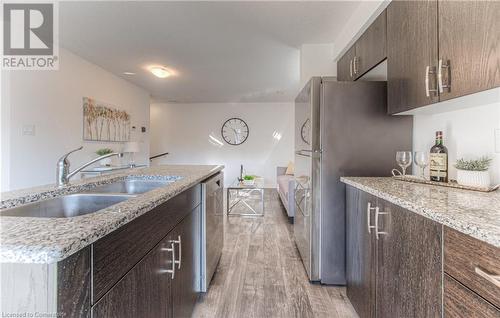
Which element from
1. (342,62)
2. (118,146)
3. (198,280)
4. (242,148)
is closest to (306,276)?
(198,280)

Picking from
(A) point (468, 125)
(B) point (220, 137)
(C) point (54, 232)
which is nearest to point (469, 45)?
(A) point (468, 125)

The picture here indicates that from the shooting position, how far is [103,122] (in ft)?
14.2

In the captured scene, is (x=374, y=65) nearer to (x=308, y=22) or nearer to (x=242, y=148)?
(x=308, y=22)

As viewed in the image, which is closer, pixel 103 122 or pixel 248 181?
pixel 103 122

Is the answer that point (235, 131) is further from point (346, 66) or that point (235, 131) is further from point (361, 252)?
point (361, 252)

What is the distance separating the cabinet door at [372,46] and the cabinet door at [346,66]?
0.13 m

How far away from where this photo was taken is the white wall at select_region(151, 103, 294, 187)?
734cm

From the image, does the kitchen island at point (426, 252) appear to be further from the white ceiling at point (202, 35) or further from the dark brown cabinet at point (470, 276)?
the white ceiling at point (202, 35)

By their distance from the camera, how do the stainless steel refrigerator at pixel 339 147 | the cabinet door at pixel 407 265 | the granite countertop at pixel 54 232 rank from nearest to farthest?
1. the granite countertop at pixel 54 232
2. the cabinet door at pixel 407 265
3. the stainless steel refrigerator at pixel 339 147

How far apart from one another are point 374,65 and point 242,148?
5.53m

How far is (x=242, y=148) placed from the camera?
7406 mm

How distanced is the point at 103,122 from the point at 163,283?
13.0ft

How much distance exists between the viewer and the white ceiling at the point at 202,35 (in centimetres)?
245

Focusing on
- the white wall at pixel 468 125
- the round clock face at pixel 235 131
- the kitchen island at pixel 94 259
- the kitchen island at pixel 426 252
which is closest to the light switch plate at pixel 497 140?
the white wall at pixel 468 125
